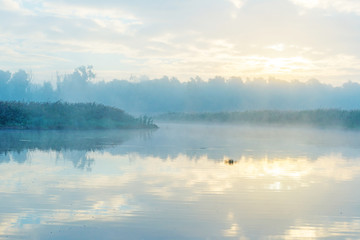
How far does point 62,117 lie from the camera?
44.1 m

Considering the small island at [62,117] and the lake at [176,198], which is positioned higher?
the small island at [62,117]

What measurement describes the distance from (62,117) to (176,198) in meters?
35.1

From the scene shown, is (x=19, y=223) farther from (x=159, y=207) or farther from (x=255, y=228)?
(x=255, y=228)

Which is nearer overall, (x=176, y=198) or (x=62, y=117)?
(x=176, y=198)

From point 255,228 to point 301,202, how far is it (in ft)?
9.34

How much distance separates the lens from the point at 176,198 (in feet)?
36.1

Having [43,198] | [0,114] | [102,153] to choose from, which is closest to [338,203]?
[43,198]

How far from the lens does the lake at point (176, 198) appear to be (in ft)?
27.2

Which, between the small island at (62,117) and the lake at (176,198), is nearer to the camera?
the lake at (176,198)

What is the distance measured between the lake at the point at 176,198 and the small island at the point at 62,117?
76.4 ft

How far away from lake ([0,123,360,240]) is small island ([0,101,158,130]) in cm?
2329

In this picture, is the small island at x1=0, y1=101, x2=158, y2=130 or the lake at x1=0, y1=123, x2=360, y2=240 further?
the small island at x1=0, y1=101, x2=158, y2=130

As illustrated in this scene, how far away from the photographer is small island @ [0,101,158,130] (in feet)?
136

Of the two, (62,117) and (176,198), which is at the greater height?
(62,117)
